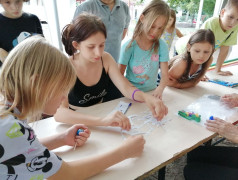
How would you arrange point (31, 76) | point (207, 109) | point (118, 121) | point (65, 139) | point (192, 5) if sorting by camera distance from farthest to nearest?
point (192, 5)
point (207, 109)
point (118, 121)
point (65, 139)
point (31, 76)

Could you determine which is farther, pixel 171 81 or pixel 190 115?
pixel 171 81

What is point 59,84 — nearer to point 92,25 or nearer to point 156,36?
point 92,25

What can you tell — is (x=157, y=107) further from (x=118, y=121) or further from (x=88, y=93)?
(x=88, y=93)

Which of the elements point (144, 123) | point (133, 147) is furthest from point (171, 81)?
point (133, 147)

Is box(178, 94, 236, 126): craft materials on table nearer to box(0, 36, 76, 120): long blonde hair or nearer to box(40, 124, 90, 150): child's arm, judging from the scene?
box(40, 124, 90, 150): child's arm

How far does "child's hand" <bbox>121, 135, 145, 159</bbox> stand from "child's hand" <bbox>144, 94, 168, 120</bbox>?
26 cm

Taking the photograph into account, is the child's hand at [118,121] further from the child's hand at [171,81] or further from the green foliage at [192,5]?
the green foliage at [192,5]

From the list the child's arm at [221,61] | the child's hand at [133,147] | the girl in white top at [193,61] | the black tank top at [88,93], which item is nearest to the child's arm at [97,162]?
the child's hand at [133,147]

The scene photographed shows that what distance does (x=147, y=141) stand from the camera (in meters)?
0.88

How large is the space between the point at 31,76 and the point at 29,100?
7 centimetres

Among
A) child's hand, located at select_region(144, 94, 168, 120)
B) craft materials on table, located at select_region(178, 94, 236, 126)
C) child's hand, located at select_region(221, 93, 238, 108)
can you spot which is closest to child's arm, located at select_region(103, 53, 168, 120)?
child's hand, located at select_region(144, 94, 168, 120)

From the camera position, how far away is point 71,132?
0.85 metres

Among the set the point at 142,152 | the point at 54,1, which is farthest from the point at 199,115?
the point at 54,1

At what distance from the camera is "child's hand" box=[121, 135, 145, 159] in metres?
0.76
